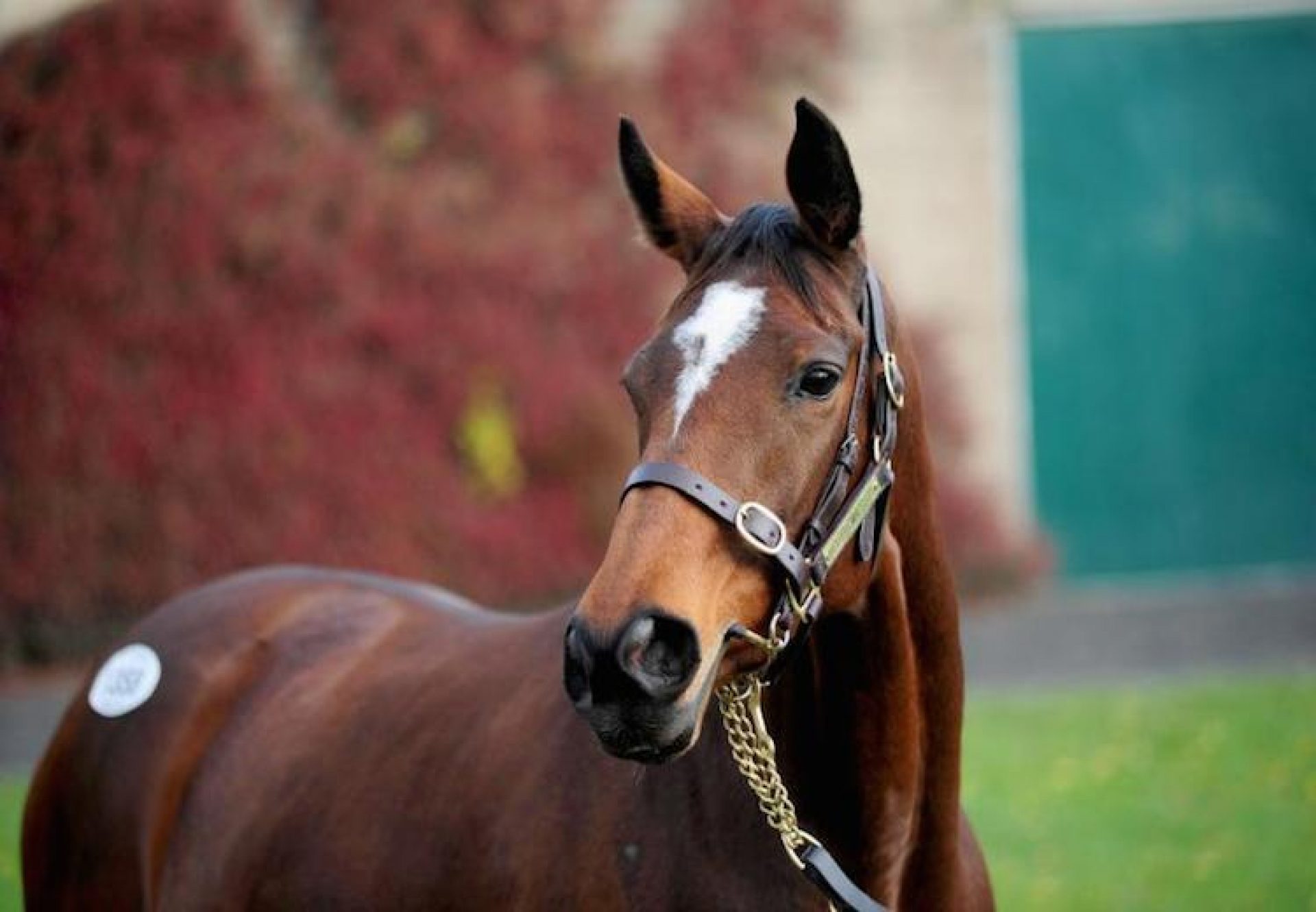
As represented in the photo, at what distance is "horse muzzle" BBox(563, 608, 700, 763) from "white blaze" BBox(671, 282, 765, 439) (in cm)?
38

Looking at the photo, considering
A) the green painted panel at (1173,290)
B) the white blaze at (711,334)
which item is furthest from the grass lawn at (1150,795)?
the green painted panel at (1173,290)

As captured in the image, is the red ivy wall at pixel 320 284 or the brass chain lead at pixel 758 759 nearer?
the brass chain lead at pixel 758 759

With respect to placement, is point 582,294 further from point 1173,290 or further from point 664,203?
point 664,203

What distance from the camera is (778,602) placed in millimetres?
2875

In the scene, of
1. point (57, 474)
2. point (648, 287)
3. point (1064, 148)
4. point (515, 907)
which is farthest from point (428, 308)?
point (515, 907)

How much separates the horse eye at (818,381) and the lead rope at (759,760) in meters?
0.52

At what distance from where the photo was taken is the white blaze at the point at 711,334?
288 centimetres

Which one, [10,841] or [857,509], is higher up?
[857,509]

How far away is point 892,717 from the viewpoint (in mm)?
3158

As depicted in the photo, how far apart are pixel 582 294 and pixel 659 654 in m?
11.0

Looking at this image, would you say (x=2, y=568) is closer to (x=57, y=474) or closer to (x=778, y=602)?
(x=57, y=474)

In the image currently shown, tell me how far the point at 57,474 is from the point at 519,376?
361 cm

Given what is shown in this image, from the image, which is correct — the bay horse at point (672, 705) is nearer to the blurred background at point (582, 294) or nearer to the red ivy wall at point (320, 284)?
the blurred background at point (582, 294)

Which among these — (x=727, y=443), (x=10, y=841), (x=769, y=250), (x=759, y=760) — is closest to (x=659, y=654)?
(x=727, y=443)
